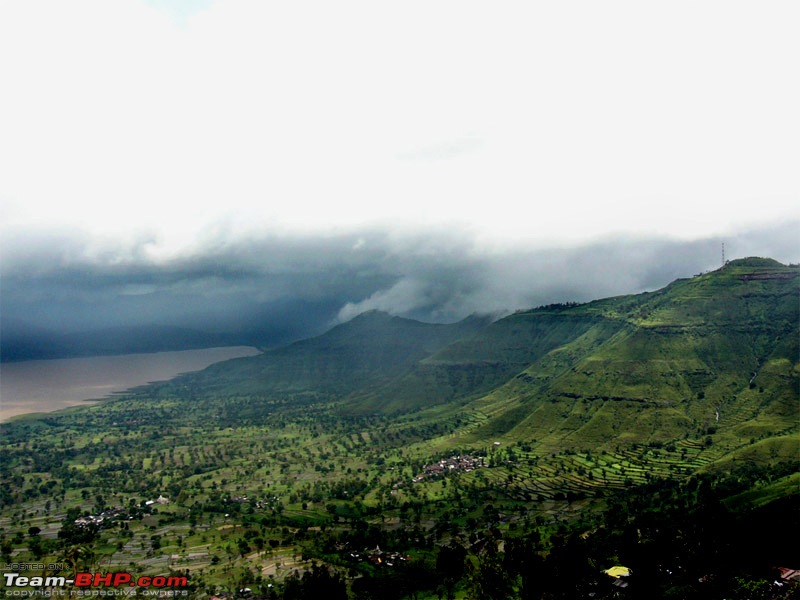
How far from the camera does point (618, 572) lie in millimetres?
70500

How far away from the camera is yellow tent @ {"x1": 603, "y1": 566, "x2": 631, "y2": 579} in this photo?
69750mm

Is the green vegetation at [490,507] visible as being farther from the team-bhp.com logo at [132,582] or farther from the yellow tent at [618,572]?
the team-bhp.com logo at [132,582]

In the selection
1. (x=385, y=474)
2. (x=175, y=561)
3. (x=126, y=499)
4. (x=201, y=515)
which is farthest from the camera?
(x=385, y=474)

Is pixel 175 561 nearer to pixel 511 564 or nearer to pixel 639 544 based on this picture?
pixel 511 564

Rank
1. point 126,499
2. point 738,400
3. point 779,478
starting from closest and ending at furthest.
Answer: point 779,478 < point 126,499 < point 738,400

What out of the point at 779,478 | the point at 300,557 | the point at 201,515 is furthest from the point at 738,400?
the point at 201,515

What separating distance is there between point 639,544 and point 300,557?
190 ft

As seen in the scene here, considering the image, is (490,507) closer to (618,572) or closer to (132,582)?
(618,572)

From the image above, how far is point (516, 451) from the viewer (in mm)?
173000

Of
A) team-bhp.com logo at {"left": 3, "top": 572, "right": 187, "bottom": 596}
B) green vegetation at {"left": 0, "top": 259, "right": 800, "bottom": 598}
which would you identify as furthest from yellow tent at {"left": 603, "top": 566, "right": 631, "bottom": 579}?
team-bhp.com logo at {"left": 3, "top": 572, "right": 187, "bottom": 596}

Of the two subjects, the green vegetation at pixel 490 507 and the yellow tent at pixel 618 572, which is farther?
the yellow tent at pixel 618 572

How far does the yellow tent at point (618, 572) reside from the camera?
69750 millimetres

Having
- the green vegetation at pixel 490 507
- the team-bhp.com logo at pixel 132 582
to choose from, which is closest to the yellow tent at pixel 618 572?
the green vegetation at pixel 490 507

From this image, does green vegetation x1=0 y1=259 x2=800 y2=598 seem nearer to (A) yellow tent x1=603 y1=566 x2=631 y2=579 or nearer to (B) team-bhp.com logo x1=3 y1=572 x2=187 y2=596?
(A) yellow tent x1=603 y1=566 x2=631 y2=579
